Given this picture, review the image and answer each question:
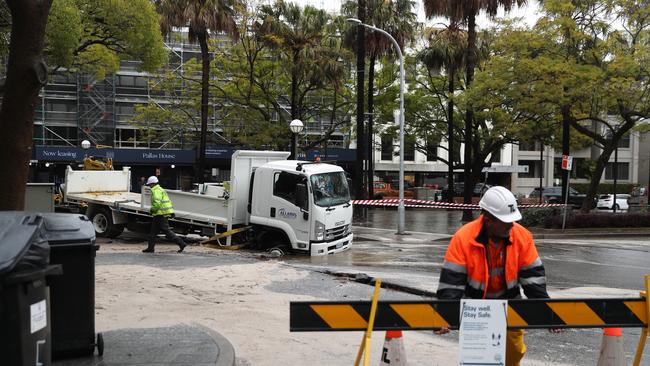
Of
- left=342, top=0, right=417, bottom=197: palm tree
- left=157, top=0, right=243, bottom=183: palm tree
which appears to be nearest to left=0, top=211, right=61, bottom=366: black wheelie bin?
left=157, top=0, right=243, bottom=183: palm tree

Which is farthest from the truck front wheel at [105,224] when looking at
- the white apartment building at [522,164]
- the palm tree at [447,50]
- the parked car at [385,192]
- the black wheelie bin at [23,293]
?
the white apartment building at [522,164]

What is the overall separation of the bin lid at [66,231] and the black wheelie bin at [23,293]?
1251 millimetres

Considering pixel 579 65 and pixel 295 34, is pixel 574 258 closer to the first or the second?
pixel 579 65

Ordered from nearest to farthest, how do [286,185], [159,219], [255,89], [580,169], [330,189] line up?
[159,219], [286,185], [330,189], [255,89], [580,169]

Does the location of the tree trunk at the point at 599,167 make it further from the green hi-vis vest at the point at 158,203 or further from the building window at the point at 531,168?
the building window at the point at 531,168

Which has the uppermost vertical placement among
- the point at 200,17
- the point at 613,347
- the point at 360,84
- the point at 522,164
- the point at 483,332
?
the point at 200,17

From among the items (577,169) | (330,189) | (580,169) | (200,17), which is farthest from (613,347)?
(577,169)

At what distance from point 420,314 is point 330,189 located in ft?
36.3

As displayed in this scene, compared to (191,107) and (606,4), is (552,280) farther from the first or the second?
(191,107)

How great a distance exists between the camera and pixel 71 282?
Result: 5203 millimetres

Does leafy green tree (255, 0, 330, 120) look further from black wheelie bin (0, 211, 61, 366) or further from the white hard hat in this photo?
black wheelie bin (0, 211, 61, 366)

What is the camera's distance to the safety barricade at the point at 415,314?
3.91m

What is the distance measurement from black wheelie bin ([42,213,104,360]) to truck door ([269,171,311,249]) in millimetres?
9056

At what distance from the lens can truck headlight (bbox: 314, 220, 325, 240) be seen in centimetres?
1433
